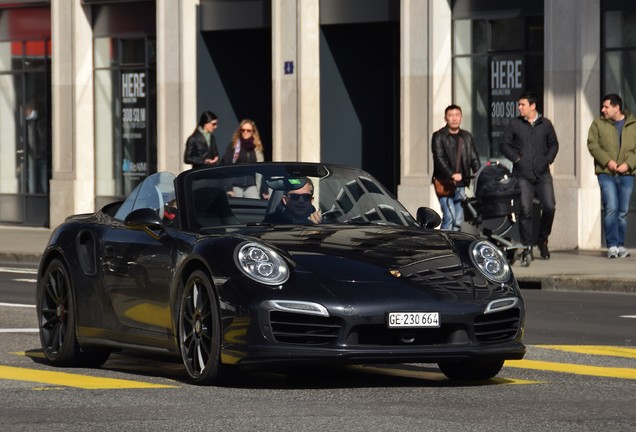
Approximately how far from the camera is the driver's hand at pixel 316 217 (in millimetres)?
10430

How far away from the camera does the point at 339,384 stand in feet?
32.1

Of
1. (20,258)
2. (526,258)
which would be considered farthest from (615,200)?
(20,258)

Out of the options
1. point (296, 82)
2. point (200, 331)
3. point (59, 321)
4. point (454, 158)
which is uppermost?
point (296, 82)

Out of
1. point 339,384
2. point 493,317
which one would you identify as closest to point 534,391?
point 493,317

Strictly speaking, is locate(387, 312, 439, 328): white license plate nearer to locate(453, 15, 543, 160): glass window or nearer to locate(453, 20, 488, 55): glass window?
locate(453, 15, 543, 160): glass window

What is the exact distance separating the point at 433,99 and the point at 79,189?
27.3 ft

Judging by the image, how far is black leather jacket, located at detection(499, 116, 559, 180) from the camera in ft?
68.0

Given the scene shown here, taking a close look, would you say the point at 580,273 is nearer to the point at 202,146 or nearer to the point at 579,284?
the point at 579,284

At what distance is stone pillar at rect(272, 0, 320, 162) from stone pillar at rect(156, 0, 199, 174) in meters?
A: 2.16

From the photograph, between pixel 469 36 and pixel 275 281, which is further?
pixel 469 36

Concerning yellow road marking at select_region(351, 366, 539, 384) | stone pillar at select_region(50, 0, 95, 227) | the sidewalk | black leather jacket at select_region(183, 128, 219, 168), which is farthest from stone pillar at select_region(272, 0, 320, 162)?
yellow road marking at select_region(351, 366, 539, 384)

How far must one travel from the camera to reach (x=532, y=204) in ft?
68.6

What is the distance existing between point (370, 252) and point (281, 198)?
39.3 inches

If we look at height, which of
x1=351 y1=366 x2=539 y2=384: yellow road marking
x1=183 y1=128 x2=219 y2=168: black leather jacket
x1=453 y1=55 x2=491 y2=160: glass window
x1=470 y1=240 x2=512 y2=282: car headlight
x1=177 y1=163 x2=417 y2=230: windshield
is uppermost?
x1=453 y1=55 x2=491 y2=160: glass window
